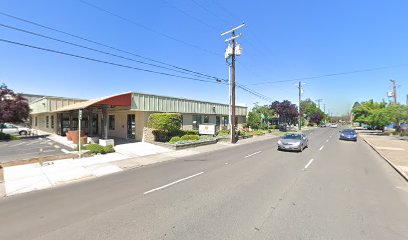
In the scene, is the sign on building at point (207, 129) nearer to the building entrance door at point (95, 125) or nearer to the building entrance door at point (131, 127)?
the building entrance door at point (131, 127)

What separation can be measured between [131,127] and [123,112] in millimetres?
2108

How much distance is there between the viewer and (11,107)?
24.8 metres

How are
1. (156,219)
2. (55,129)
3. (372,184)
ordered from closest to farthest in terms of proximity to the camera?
(156,219)
(372,184)
(55,129)

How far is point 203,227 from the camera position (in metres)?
4.81

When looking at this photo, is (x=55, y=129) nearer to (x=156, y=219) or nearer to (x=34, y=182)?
(x=34, y=182)

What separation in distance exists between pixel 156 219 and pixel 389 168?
1214cm

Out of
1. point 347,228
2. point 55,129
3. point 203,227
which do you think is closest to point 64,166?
point 203,227

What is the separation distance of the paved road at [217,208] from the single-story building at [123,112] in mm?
10874

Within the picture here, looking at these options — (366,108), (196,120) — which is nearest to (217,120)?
(196,120)

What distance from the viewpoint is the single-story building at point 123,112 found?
61.9 feet

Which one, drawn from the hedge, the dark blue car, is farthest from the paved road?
the dark blue car

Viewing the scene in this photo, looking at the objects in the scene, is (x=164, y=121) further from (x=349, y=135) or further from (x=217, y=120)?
(x=349, y=135)

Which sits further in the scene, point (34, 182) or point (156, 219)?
point (34, 182)

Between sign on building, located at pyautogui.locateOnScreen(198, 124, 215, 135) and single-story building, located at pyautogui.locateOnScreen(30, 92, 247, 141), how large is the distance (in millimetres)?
1709
